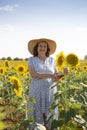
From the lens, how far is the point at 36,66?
445 centimetres

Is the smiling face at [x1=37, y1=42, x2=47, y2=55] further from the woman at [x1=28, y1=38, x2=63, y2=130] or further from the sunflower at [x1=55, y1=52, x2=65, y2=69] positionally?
the sunflower at [x1=55, y1=52, x2=65, y2=69]

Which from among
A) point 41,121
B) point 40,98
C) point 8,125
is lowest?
point 8,125

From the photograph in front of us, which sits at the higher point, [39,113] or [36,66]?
[36,66]

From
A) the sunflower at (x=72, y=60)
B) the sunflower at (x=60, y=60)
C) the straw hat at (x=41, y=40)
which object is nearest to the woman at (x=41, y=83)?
the straw hat at (x=41, y=40)

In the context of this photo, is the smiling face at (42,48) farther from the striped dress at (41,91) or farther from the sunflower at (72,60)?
the sunflower at (72,60)

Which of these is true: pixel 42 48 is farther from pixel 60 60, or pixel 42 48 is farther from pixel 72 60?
pixel 72 60

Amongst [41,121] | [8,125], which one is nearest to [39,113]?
[41,121]

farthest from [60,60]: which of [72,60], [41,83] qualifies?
[41,83]

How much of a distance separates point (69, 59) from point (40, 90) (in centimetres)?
61

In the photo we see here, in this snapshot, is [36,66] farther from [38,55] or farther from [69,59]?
[69,59]

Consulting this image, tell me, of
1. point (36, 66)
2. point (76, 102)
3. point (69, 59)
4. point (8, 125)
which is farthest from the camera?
point (8, 125)

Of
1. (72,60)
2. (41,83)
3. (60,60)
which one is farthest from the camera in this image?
(41,83)

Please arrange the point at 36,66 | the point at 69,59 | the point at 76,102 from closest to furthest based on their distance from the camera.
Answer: the point at 76,102
the point at 69,59
the point at 36,66

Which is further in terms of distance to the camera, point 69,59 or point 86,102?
point 69,59
